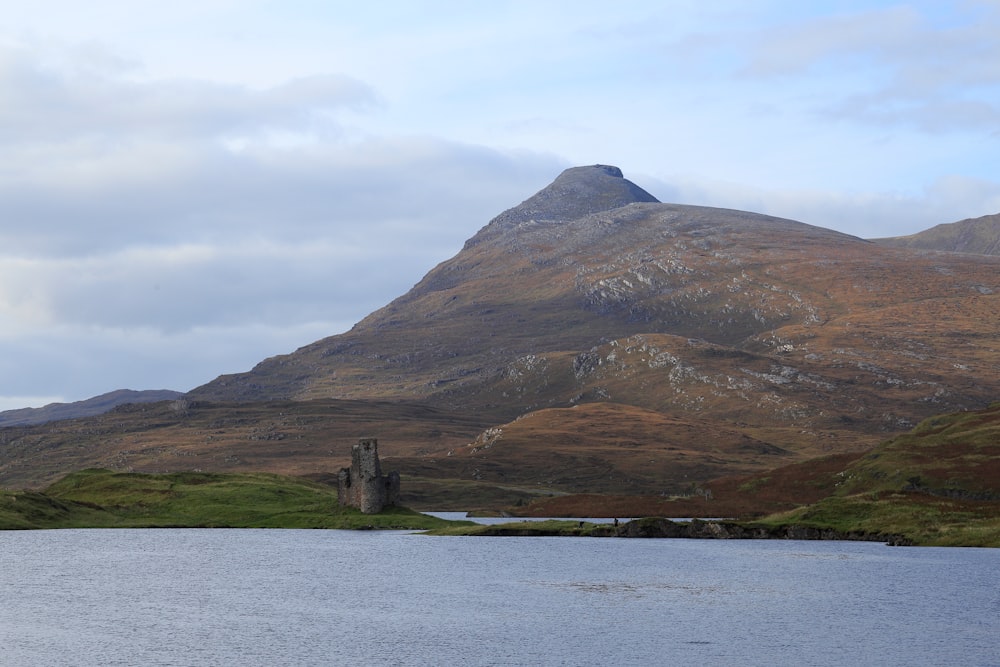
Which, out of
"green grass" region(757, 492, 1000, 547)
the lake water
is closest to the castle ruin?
the lake water

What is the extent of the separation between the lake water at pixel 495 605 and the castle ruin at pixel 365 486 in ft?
53.5

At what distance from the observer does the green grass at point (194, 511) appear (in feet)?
577

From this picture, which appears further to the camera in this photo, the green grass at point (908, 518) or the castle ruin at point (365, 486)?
the castle ruin at point (365, 486)

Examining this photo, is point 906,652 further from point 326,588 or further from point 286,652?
point 326,588

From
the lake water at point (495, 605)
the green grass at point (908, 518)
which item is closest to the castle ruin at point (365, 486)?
the lake water at point (495, 605)

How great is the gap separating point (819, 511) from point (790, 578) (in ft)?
137

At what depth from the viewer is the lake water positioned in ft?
247

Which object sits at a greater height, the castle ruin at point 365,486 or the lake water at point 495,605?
the castle ruin at point 365,486

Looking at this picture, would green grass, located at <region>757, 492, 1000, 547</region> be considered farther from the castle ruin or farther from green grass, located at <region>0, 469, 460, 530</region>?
green grass, located at <region>0, 469, 460, 530</region>

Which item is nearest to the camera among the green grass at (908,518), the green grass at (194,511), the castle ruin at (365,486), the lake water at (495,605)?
the lake water at (495,605)

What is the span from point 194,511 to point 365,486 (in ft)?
102

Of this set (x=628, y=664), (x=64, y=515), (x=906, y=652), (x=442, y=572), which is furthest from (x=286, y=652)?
(x=64, y=515)

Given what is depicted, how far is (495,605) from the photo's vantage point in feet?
326

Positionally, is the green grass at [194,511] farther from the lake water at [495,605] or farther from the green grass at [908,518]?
the green grass at [908,518]
